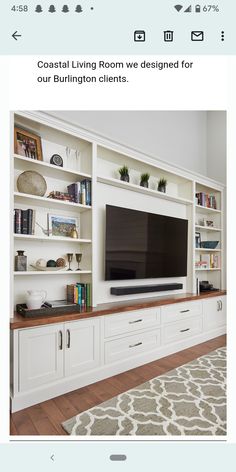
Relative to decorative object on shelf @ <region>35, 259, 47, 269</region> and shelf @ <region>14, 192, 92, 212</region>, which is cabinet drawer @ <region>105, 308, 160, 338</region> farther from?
shelf @ <region>14, 192, 92, 212</region>

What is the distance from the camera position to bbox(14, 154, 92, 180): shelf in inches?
70.4

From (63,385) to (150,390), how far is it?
24.6 inches

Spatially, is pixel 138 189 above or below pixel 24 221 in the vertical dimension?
above

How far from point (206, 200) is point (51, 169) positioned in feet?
7.73

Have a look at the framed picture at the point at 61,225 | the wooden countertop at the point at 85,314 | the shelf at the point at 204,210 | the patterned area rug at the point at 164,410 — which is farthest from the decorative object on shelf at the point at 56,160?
the shelf at the point at 204,210

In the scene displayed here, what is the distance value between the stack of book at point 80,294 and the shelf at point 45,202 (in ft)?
2.18

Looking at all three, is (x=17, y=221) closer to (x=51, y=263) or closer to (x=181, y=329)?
(x=51, y=263)

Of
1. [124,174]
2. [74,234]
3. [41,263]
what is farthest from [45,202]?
[124,174]

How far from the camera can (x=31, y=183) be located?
6.13ft

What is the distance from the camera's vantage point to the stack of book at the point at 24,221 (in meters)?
1.75

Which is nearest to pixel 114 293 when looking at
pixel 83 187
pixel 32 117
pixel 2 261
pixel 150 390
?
pixel 150 390
